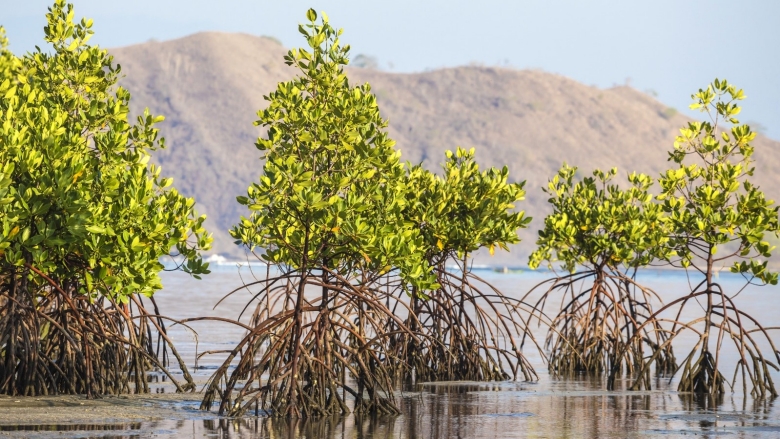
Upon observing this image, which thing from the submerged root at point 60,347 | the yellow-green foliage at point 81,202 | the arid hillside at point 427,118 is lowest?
the submerged root at point 60,347

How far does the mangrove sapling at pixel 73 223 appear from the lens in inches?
461

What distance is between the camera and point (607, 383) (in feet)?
57.9

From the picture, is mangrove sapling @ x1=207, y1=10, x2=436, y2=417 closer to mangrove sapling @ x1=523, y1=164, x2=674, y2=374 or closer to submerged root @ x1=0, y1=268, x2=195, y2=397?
submerged root @ x1=0, y1=268, x2=195, y2=397

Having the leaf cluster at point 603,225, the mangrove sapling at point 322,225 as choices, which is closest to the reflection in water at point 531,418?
the mangrove sapling at point 322,225

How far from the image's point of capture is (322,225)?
39.0 feet

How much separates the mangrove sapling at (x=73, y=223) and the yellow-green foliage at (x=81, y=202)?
1 centimetres

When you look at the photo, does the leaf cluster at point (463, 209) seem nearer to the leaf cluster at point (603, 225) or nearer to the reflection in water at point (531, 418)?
the reflection in water at point (531, 418)

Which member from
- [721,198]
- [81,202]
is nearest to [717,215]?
[721,198]

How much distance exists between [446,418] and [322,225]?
3.02 m

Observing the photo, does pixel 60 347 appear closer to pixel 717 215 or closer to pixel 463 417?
pixel 463 417

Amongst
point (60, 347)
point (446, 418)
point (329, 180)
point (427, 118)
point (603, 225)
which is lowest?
point (446, 418)

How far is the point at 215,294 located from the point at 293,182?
3697 centimetres

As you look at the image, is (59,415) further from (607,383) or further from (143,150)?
(607,383)

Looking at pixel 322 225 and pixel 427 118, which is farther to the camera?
pixel 427 118
